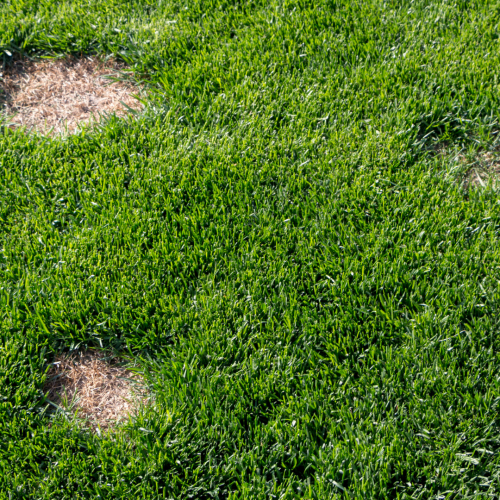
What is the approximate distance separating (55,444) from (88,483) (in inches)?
8.8

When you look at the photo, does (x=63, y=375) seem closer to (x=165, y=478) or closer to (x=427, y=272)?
(x=165, y=478)

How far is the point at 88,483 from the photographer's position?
213 centimetres

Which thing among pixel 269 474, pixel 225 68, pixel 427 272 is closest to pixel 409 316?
pixel 427 272

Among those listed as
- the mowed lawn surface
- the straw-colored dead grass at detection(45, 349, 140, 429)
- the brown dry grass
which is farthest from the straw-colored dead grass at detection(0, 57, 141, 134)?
the brown dry grass

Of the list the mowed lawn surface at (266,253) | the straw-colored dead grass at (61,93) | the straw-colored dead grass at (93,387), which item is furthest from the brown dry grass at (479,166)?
the straw-colored dead grass at (93,387)

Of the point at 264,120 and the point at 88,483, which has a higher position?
the point at 264,120

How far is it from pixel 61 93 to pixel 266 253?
1988 millimetres

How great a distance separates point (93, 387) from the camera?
249cm

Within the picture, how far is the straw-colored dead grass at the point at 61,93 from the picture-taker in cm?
353

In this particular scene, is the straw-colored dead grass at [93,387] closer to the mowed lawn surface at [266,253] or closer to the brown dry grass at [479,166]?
the mowed lawn surface at [266,253]

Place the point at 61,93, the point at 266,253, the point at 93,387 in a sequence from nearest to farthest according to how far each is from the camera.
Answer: the point at 93,387 → the point at 266,253 → the point at 61,93

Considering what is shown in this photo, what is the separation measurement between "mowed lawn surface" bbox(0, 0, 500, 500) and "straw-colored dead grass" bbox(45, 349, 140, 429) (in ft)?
0.22

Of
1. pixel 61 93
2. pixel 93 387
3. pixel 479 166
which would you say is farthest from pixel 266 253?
pixel 61 93

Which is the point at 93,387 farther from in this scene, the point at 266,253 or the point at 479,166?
the point at 479,166
